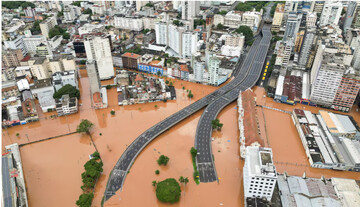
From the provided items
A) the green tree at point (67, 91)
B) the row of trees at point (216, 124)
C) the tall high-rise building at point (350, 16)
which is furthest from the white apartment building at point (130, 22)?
the tall high-rise building at point (350, 16)

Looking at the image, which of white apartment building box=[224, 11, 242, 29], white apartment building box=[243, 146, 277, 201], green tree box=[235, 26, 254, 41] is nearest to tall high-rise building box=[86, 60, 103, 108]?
white apartment building box=[243, 146, 277, 201]

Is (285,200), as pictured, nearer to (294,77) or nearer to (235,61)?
(294,77)

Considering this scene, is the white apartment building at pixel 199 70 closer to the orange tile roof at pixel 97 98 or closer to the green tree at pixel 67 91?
the orange tile roof at pixel 97 98

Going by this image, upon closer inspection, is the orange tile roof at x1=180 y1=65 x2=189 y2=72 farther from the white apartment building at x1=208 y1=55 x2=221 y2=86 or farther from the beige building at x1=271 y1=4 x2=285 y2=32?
the beige building at x1=271 y1=4 x2=285 y2=32

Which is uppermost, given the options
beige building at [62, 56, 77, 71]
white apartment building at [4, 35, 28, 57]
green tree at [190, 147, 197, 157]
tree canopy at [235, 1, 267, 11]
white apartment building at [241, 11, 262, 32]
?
tree canopy at [235, 1, 267, 11]

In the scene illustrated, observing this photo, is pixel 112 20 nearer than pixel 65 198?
No

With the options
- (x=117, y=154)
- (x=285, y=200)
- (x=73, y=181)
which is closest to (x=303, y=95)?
(x=285, y=200)

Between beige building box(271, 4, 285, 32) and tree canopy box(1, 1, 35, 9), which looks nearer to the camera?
beige building box(271, 4, 285, 32)
